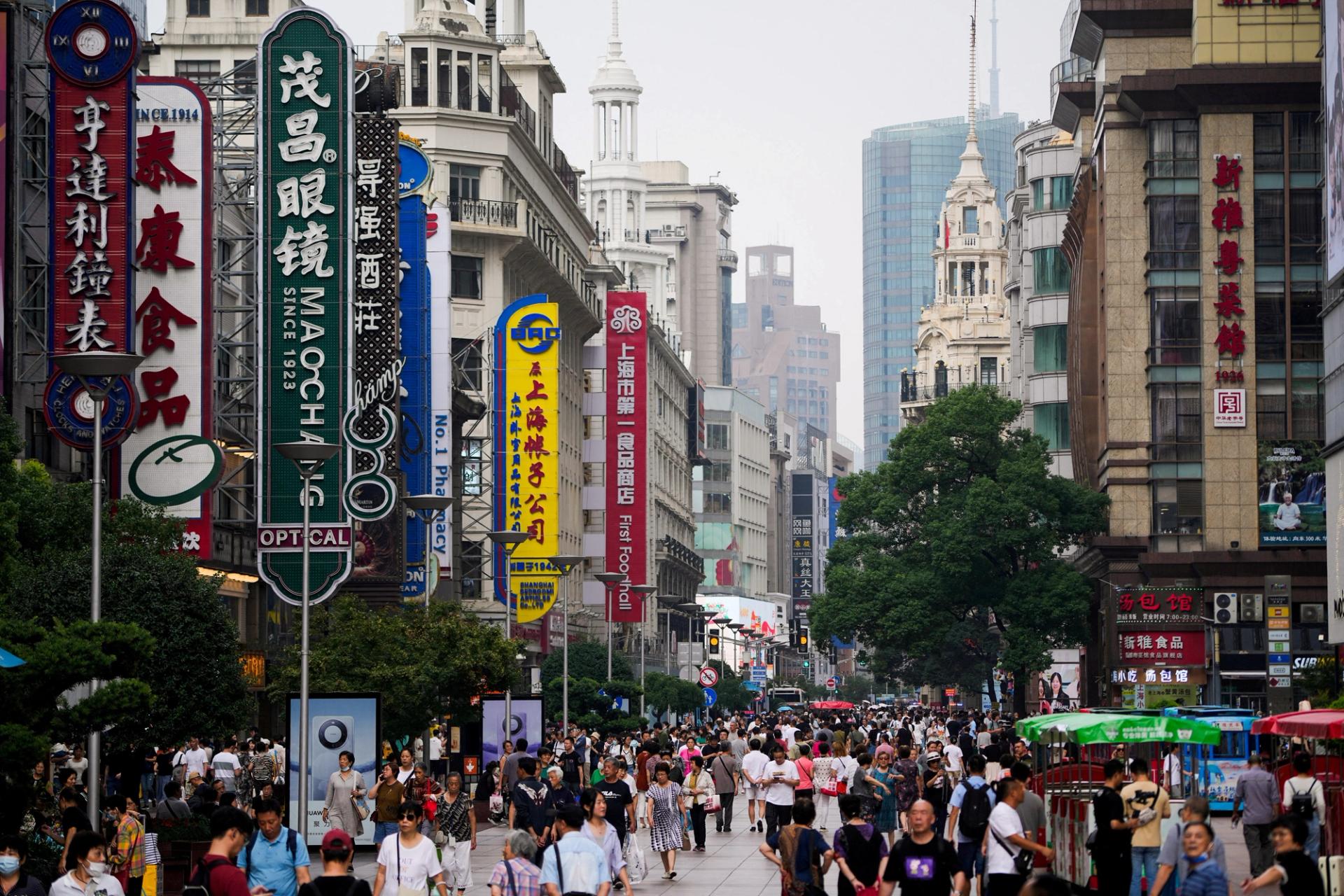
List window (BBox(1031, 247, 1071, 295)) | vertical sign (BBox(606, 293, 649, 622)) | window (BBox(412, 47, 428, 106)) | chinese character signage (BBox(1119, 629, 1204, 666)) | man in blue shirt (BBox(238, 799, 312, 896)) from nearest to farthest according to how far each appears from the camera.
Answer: man in blue shirt (BBox(238, 799, 312, 896))
chinese character signage (BBox(1119, 629, 1204, 666))
window (BBox(412, 47, 428, 106))
vertical sign (BBox(606, 293, 649, 622))
window (BBox(1031, 247, 1071, 295))

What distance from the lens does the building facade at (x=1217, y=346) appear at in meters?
72.8

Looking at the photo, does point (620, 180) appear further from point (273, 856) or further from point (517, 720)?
point (273, 856)

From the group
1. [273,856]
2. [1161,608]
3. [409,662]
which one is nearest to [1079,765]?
[273,856]

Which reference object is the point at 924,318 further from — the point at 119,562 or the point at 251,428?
the point at 119,562

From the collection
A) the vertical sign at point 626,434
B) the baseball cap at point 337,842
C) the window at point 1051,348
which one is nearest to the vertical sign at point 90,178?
the baseball cap at point 337,842

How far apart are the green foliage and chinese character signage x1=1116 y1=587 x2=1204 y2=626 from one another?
116 feet

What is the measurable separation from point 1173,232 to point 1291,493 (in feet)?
30.3

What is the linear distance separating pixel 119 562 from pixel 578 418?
213ft

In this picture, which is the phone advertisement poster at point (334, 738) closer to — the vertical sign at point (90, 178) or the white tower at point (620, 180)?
the vertical sign at point (90, 178)

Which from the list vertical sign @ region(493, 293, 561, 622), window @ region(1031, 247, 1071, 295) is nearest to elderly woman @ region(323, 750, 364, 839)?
vertical sign @ region(493, 293, 561, 622)

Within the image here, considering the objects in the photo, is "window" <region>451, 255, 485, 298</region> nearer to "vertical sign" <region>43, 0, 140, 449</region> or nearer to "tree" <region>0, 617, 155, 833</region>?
"vertical sign" <region>43, 0, 140, 449</region>

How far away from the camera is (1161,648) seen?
2901 inches

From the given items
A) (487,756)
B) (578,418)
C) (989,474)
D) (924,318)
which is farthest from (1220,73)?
(924,318)

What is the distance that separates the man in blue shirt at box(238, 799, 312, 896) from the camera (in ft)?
54.8
